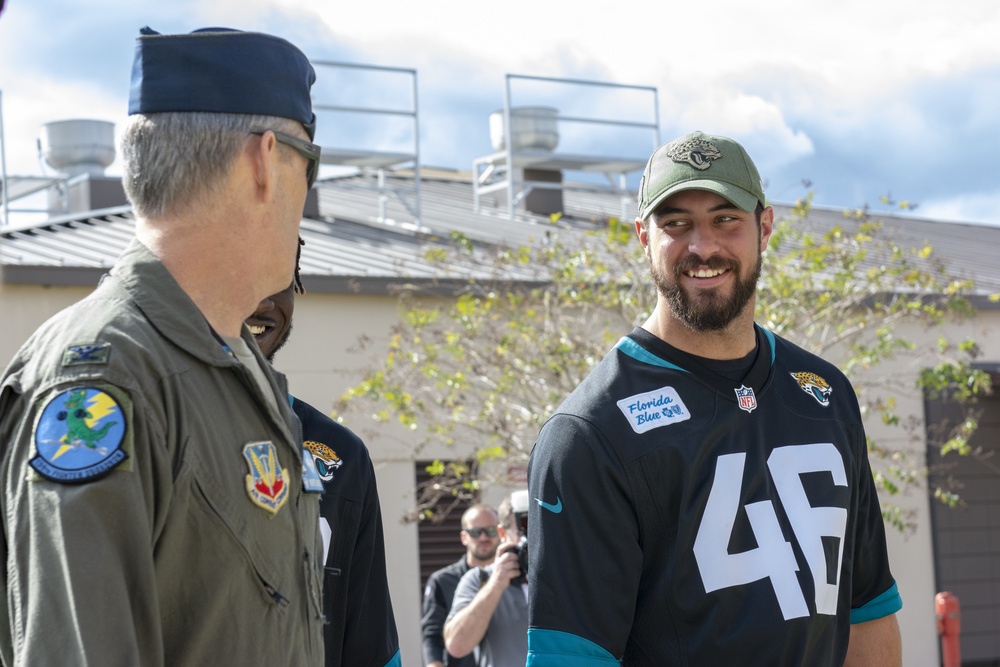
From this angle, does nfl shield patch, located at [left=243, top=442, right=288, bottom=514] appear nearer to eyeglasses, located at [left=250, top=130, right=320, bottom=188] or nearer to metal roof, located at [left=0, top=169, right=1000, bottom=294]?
eyeglasses, located at [left=250, top=130, right=320, bottom=188]

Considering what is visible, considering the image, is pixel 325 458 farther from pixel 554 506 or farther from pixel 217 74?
pixel 217 74

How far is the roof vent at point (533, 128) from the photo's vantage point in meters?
16.7

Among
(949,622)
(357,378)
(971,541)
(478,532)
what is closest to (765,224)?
(478,532)

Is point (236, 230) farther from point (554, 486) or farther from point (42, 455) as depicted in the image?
point (554, 486)

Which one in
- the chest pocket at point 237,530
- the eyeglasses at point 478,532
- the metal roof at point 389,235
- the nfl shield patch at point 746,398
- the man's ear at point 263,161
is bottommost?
the eyeglasses at point 478,532

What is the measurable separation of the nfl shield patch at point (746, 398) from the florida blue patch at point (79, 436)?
2.04 metres

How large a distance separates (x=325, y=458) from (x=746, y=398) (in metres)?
1.14

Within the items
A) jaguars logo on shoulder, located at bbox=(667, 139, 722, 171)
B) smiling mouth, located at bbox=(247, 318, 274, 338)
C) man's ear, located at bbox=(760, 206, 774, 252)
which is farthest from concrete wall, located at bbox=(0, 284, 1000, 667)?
jaguars logo on shoulder, located at bbox=(667, 139, 722, 171)

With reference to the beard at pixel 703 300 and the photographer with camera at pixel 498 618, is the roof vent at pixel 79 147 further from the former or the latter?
the beard at pixel 703 300

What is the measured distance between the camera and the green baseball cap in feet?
11.6

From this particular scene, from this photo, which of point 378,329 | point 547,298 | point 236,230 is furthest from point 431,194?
point 236,230

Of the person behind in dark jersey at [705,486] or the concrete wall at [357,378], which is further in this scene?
the concrete wall at [357,378]

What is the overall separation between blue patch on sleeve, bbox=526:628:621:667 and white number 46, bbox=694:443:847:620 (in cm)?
31

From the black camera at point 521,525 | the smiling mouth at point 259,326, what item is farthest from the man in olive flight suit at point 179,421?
the black camera at point 521,525
